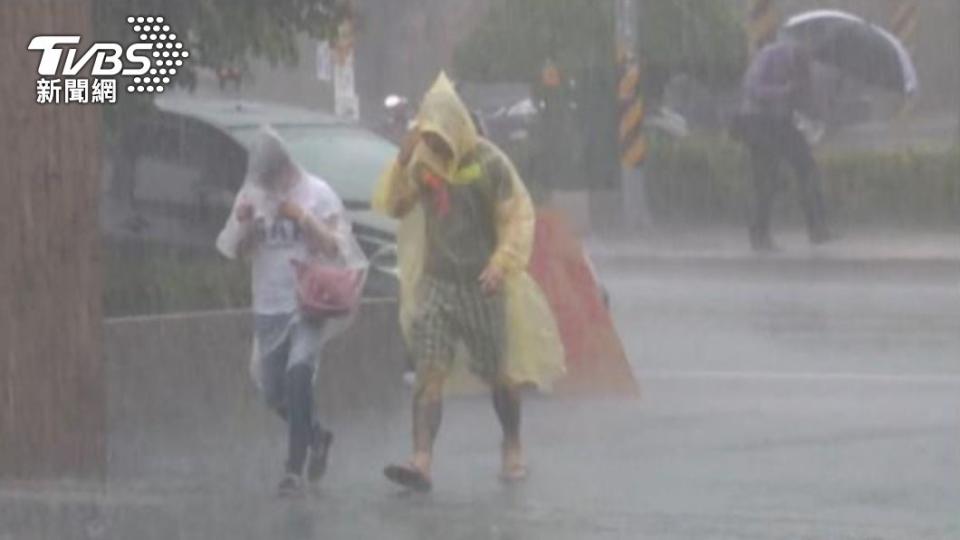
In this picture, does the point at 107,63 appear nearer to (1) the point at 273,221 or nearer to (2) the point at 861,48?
(1) the point at 273,221

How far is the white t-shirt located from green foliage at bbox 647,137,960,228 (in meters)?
12.2

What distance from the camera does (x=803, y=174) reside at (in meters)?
21.8

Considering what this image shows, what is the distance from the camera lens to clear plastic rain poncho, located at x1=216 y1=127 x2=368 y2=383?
37.1 ft

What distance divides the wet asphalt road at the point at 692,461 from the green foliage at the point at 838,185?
19.1 ft

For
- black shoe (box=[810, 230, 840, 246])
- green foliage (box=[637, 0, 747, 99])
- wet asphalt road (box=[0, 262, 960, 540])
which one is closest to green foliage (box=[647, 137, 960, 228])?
black shoe (box=[810, 230, 840, 246])

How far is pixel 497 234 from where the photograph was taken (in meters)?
11.2

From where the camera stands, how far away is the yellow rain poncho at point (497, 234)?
36.6 ft

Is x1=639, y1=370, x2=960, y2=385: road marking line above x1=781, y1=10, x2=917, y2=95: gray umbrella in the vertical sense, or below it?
below

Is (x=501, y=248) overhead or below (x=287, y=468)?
overhead

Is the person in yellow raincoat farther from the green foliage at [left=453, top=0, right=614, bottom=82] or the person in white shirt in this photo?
the green foliage at [left=453, top=0, right=614, bottom=82]

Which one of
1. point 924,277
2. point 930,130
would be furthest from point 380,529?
point 930,130

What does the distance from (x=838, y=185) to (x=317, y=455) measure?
12909 millimetres

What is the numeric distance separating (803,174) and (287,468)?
11.1 metres

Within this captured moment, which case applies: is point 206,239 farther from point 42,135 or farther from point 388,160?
point 42,135
